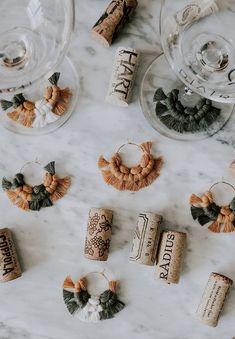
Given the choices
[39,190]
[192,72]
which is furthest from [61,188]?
[192,72]

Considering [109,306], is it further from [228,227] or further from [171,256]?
[228,227]

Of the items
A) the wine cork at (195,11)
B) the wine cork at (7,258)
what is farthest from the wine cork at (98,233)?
the wine cork at (195,11)

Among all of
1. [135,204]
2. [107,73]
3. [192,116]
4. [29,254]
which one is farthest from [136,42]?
[29,254]

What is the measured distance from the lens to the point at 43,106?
4.39 ft

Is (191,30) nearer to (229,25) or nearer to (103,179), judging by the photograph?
(229,25)

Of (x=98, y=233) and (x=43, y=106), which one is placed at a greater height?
(x=43, y=106)

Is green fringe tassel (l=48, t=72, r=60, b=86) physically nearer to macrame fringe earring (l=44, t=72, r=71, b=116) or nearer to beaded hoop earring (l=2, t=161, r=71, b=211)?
macrame fringe earring (l=44, t=72, r=71, b=116)

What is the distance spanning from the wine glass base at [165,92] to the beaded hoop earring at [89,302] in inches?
12.7

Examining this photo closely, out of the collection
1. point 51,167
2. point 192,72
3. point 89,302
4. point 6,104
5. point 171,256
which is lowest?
point 89,302

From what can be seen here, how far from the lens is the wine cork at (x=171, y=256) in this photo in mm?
1287

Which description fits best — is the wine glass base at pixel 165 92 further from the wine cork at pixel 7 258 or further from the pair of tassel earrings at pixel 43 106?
the wine cork at pixel 7 258

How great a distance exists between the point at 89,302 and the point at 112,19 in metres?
0.56

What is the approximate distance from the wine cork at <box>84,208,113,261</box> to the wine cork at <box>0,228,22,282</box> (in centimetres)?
15

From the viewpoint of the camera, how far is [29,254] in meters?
1.36
